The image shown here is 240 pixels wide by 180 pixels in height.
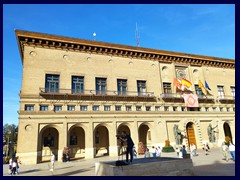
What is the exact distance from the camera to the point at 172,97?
30078 mm

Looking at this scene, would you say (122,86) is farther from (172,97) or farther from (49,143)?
(49,143)

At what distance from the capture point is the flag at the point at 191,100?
30666 millimetres

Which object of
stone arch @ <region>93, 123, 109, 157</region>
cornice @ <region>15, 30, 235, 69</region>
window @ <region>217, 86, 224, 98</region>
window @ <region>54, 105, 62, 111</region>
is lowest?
stone arch @ <region>93, 123, 109, 157</region>

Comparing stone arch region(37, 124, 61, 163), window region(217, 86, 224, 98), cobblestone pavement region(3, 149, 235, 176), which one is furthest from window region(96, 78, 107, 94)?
window region(217, 86, 224, 98)

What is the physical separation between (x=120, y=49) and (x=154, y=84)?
8.04m

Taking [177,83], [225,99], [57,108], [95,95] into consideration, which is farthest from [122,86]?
[225,99]

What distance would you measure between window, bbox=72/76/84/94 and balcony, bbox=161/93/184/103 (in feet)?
42.4

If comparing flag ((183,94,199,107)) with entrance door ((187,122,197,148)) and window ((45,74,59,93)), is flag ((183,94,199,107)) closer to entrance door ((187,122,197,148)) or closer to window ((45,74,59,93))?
entrance door ((187,122,197,148))

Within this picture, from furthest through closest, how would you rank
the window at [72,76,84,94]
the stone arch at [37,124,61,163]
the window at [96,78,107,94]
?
1. the window at [96,78,107,94]
2. the window at [72,76,84,94]
3. the stone arch at [37,124,61,163]

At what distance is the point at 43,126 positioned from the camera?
75.5 ft

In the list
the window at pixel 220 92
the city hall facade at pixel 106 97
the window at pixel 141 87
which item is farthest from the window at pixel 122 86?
the window at pixel 220 92

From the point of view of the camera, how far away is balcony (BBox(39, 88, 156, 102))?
24047 mm
